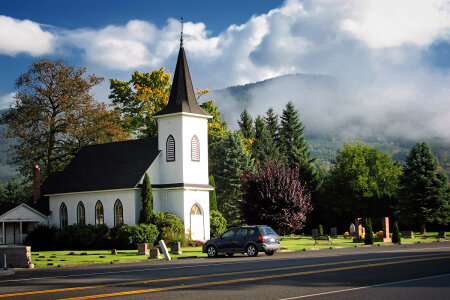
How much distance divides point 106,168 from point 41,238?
312 inches

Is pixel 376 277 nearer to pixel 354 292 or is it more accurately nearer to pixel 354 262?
pixel 354 292

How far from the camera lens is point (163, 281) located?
18.3 meters

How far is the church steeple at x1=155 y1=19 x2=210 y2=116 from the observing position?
47.8 metres

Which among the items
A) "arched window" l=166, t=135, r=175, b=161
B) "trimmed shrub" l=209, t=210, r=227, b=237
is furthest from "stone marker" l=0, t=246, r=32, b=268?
"trimmed shrub" l=209, t=210, r=227, b=237

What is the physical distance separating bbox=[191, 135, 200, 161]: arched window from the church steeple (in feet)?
7.32

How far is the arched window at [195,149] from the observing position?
47938mm

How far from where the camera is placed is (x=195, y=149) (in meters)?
48.2

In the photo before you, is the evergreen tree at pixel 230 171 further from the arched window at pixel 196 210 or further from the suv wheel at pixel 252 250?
the suv wheel at pixel 252 250

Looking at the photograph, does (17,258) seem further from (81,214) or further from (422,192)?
(422,192)

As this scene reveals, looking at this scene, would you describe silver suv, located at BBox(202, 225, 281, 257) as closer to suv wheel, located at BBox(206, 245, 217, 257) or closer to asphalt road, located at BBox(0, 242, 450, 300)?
suv wheel, located at BBox(206, 245, 217, 257)

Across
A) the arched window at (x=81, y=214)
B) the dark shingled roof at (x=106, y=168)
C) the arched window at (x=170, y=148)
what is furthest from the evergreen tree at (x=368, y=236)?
the arched window at (x=81, y=214)

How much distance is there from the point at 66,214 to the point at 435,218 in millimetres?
34466

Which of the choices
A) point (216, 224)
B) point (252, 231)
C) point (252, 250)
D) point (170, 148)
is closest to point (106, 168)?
point (170, 148)

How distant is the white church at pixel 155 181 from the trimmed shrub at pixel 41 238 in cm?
182
